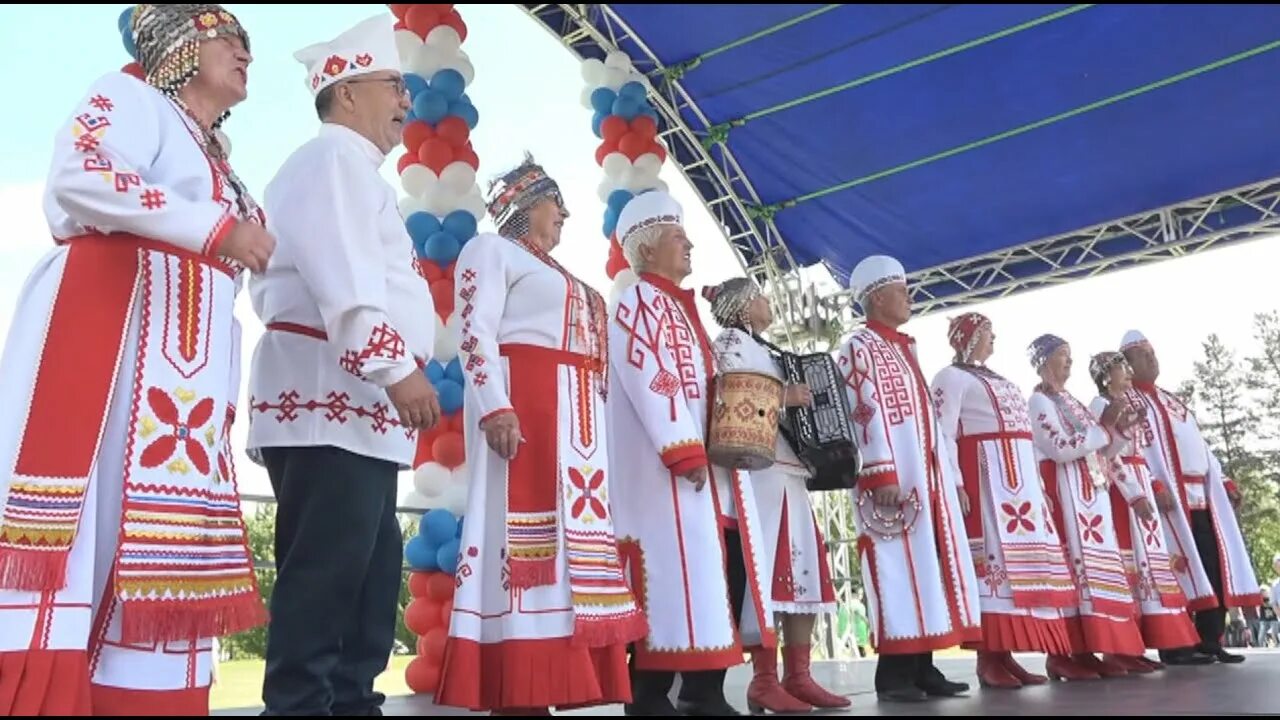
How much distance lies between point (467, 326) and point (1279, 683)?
317 cm

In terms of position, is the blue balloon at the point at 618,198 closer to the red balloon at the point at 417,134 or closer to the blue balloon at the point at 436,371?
the red balloon at the point at 417,134

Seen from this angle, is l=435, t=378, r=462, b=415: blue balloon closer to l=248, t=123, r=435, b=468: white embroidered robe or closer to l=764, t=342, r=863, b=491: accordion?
l=764, t=342, r=863, b=491: accordion

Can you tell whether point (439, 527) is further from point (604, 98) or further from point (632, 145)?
point (604, 98)

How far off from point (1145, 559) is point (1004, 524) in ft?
3.84

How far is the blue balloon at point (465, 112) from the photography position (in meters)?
5.65

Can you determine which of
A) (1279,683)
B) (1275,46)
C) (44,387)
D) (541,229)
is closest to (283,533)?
(44,387)

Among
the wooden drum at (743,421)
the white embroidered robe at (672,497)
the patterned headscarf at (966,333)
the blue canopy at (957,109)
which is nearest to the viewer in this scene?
the white embroidered robe at (672,497)

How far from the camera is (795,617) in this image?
3830mm

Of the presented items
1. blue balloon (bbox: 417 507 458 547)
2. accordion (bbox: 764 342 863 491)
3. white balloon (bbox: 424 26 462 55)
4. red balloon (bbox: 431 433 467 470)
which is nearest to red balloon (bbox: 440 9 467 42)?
white balloon (bbox: 424 26 462 55)

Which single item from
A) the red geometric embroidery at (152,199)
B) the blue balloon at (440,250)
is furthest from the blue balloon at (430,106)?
the red geometric embroidery at (152,199)

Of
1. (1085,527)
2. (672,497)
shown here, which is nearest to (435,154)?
(672,497)

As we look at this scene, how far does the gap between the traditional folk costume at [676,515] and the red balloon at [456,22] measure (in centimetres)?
273

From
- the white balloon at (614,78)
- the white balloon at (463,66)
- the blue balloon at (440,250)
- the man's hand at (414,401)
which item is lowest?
the man's hand at (414,401)

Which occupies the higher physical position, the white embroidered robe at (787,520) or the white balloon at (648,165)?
the white balloon at (648,165)
